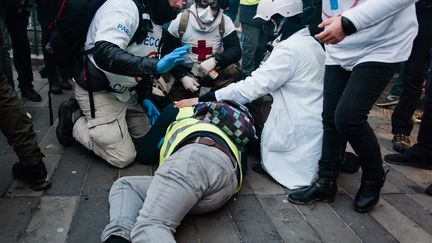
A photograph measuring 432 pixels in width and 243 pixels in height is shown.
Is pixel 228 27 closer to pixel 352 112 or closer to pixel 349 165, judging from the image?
pixel 349 165

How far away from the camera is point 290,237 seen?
7.66 feet

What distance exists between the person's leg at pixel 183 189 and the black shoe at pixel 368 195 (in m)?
0.84

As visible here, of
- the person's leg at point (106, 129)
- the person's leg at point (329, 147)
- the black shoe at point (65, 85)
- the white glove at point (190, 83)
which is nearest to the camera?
the person's leg at point (329, 147)

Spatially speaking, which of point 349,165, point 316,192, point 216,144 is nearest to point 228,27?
point 349,165

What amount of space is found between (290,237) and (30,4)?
132 inches

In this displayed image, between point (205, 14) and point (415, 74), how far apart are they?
6.49 ft

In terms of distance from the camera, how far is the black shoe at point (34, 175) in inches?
100

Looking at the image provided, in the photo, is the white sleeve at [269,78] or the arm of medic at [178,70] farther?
the arm of medic at [178,70]

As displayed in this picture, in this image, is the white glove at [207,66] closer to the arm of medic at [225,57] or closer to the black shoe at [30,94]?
the arm of medic at [225,57]

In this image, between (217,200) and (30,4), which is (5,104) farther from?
(30,4)

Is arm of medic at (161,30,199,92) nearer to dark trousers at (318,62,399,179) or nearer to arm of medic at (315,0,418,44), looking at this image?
dark trousers at (318,62,399,179)

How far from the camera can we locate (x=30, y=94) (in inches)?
173

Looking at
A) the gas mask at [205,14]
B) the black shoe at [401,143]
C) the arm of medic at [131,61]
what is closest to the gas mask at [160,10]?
the arm of medic at [131,61]

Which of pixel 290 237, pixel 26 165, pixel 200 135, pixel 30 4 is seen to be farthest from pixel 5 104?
pixel 30 4
